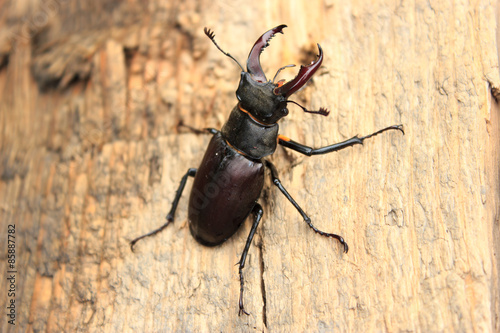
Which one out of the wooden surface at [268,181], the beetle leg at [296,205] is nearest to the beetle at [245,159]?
the beetle leg at [296,205]

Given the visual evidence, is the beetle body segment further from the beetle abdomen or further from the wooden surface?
the wooden surface

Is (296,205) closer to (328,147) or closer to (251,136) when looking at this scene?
(328,147)

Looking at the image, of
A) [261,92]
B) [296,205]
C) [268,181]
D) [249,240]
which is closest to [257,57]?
[261,92]

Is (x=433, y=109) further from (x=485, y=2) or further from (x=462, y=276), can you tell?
(x=462, y=276)

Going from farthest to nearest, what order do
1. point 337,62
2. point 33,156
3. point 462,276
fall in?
point 33,156, point 337,62, point 462,276

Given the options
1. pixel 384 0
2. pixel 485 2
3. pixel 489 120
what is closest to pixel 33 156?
pixel 384 0

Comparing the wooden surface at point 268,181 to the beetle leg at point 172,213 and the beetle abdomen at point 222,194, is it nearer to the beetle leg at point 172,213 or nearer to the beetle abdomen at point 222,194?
the beetle leg at point 172,213
